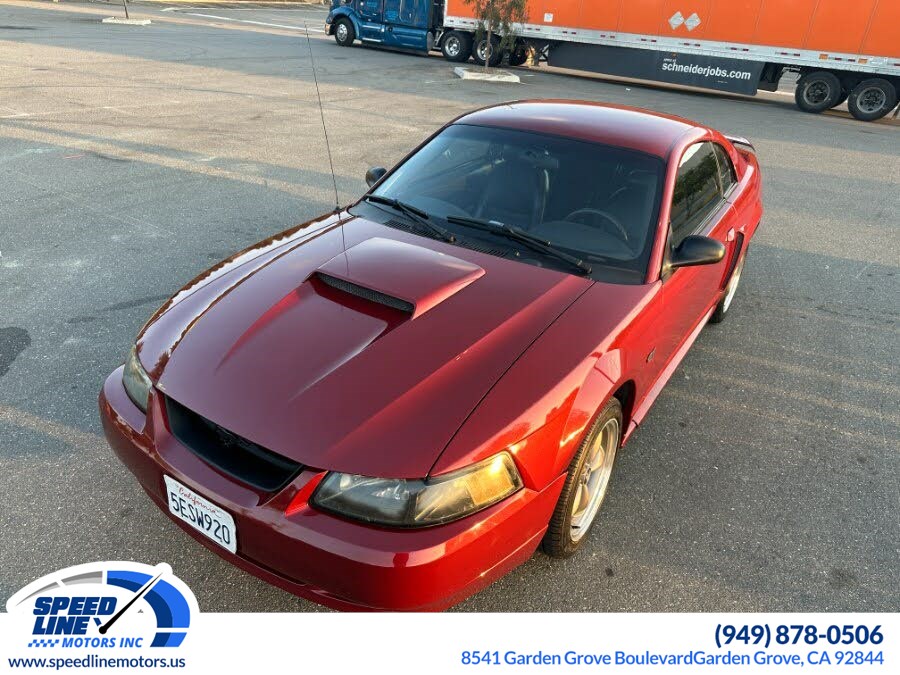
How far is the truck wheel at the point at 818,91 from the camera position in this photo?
52.5 feet

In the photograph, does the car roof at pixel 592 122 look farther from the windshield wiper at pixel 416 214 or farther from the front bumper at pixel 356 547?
the front bumper at pixel 356 547

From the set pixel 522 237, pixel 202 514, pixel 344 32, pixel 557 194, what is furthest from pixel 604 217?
pixel 344 32

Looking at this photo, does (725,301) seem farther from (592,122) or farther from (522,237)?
(522,237)

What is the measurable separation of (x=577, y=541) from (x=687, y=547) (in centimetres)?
52

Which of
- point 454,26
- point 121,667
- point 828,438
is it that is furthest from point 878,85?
point 121,667

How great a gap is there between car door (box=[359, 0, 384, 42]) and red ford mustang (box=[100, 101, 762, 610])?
65.6 ft

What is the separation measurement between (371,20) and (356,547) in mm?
22527

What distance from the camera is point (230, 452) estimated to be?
2.03 m

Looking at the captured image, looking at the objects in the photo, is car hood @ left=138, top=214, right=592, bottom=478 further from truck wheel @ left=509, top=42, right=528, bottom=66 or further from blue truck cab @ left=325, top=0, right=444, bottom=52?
blue truck cab @ left=325, top=0, right=444, bottom=52

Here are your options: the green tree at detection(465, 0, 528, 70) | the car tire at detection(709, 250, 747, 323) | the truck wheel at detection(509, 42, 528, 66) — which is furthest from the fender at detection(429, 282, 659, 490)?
the truck wheel at detection(509, 42, 528, 66)

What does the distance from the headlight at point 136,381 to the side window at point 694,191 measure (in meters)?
2.40

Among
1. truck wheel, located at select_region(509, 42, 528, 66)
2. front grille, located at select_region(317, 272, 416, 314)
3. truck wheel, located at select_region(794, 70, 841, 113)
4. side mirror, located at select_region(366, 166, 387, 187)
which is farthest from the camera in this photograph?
truck wheel, located at select_region(509, 42, 528, 66)

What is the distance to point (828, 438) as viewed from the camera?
3389mm

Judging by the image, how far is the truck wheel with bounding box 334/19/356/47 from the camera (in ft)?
70.3
